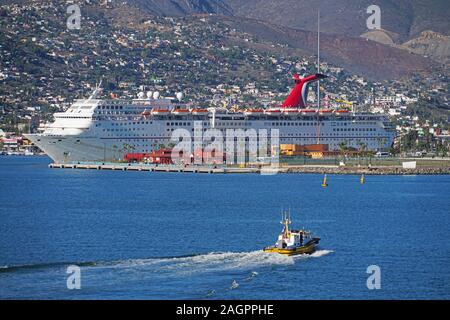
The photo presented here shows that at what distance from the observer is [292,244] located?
43.9 m

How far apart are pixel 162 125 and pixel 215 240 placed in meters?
69.1

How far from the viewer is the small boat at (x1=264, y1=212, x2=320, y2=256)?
4341 cm

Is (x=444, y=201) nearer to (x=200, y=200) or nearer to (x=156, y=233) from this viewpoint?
(x=200, y=200)

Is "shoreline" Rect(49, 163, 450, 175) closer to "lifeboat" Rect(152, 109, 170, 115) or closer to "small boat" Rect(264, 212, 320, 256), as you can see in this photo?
"lifeboat" Rect(152, 109, 170, 115)

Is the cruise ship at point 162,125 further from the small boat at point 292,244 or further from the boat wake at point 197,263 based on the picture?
the boat wake at point 197,263

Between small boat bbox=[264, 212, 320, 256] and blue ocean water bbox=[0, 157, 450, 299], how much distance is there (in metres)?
0.57

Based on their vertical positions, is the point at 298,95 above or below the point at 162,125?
above

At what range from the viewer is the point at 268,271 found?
40219 mm

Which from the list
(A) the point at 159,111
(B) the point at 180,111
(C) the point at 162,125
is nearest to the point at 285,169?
(C) the point at 162,125

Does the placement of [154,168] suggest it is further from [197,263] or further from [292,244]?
[197,263]

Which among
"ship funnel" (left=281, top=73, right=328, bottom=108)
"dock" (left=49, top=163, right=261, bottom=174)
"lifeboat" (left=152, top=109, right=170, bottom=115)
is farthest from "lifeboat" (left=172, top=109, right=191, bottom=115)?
"dock" (left=49, top=163, right=261, bottom=174)

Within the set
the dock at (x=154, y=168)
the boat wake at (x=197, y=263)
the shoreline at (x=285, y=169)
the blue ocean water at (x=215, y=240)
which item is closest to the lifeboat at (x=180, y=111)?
the dock at (x=154, y=168)
